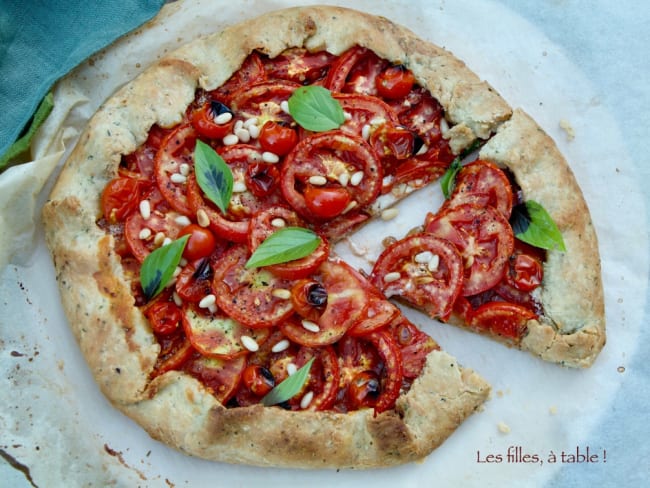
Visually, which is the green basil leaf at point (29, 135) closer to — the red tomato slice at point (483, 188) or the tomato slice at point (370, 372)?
the tomato slice at point (370, 372)

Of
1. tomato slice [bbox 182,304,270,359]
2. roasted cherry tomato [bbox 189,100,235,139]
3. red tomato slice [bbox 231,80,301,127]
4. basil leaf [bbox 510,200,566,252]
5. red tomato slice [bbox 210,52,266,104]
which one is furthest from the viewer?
red tomato slice [bbox 210,52,266,104]

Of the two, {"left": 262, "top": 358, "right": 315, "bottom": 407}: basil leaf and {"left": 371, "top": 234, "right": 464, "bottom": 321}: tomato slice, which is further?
{"left": 371, "top": 234, "right": 464, "bottom": 321}: tomato slice

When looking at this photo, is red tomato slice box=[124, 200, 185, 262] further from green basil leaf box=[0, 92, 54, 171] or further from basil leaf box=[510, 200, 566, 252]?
basil leaf box=[510, 200, 566, 252]

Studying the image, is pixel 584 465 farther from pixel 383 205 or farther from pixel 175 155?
pixel 175 155

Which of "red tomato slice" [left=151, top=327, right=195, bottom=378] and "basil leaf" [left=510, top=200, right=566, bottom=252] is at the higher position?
"basil leaf" [left=510, top=200, right=566, bottom=252]

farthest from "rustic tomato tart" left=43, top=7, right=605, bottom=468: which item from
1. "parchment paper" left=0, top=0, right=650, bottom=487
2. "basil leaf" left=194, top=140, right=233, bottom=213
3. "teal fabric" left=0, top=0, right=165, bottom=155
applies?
"teal fabric" left=0, top=0, right=165, bottom=155

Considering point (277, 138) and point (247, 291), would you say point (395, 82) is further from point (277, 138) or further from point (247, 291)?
point (247, 291)
